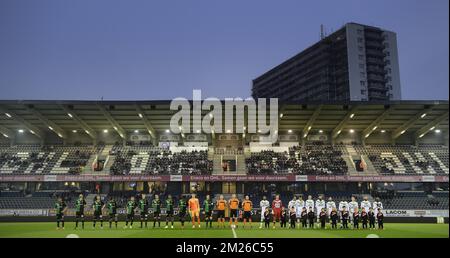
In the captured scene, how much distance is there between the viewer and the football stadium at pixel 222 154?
38469mm

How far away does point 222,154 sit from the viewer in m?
44.3

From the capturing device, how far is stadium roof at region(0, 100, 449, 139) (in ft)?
123

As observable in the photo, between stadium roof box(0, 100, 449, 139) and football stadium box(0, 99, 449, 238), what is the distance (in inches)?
4.9

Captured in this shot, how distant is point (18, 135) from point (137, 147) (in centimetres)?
1422

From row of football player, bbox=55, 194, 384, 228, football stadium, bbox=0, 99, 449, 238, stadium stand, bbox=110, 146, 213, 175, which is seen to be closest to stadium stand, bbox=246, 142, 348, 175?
football stadium, bbox=0, 99, 449, 238

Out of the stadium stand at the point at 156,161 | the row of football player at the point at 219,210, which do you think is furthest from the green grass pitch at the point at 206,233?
the stadium stand at the point at 156,161

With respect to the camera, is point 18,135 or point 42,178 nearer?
point 42,178

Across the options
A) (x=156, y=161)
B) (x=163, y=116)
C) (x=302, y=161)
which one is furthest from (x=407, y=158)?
(x=156, y=161)

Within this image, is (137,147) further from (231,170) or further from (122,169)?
(231,170)

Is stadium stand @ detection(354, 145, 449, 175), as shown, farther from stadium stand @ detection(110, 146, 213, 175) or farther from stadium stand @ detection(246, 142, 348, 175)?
stadium stand @ detection(110, 146, 213, 175)

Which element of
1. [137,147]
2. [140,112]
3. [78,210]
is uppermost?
[140,112]
